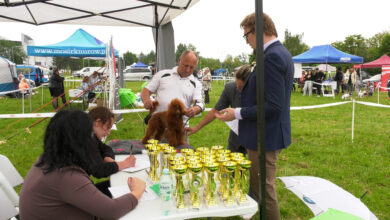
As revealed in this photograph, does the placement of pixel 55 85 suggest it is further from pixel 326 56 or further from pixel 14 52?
pixel 14 52

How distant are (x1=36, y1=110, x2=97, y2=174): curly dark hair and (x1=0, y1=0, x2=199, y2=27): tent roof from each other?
313 cm

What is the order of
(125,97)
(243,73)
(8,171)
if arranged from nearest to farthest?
(8,171) → (243,73) → (125,97)

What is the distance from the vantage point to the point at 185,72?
3164mm

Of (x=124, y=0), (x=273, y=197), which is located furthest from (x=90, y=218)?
(x=124, y=0)

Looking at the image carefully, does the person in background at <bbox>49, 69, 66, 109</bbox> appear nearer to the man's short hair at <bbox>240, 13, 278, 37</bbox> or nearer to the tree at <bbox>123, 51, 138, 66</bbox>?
the man's short hair at <bbox>240, 13, 278, 37</bbox>

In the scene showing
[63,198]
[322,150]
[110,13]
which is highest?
[110,13]

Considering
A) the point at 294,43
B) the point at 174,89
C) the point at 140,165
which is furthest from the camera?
the point at 294,43

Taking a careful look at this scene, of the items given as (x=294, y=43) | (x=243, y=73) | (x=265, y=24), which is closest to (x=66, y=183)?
(x=265, y=24)

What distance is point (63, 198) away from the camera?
4.35 ft

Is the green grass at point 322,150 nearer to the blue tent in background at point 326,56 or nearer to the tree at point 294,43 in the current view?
the blue tent in background at point 326,56

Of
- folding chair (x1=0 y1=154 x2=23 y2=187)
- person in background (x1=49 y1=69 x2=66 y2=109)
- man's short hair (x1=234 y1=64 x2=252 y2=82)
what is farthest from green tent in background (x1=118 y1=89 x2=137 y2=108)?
man's short hair (x1=234 y1=64 x2=252 y2=82)

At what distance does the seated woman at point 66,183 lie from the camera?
1.32 m

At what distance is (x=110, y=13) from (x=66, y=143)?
4289 mm

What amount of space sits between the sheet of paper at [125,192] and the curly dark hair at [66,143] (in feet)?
0.96
